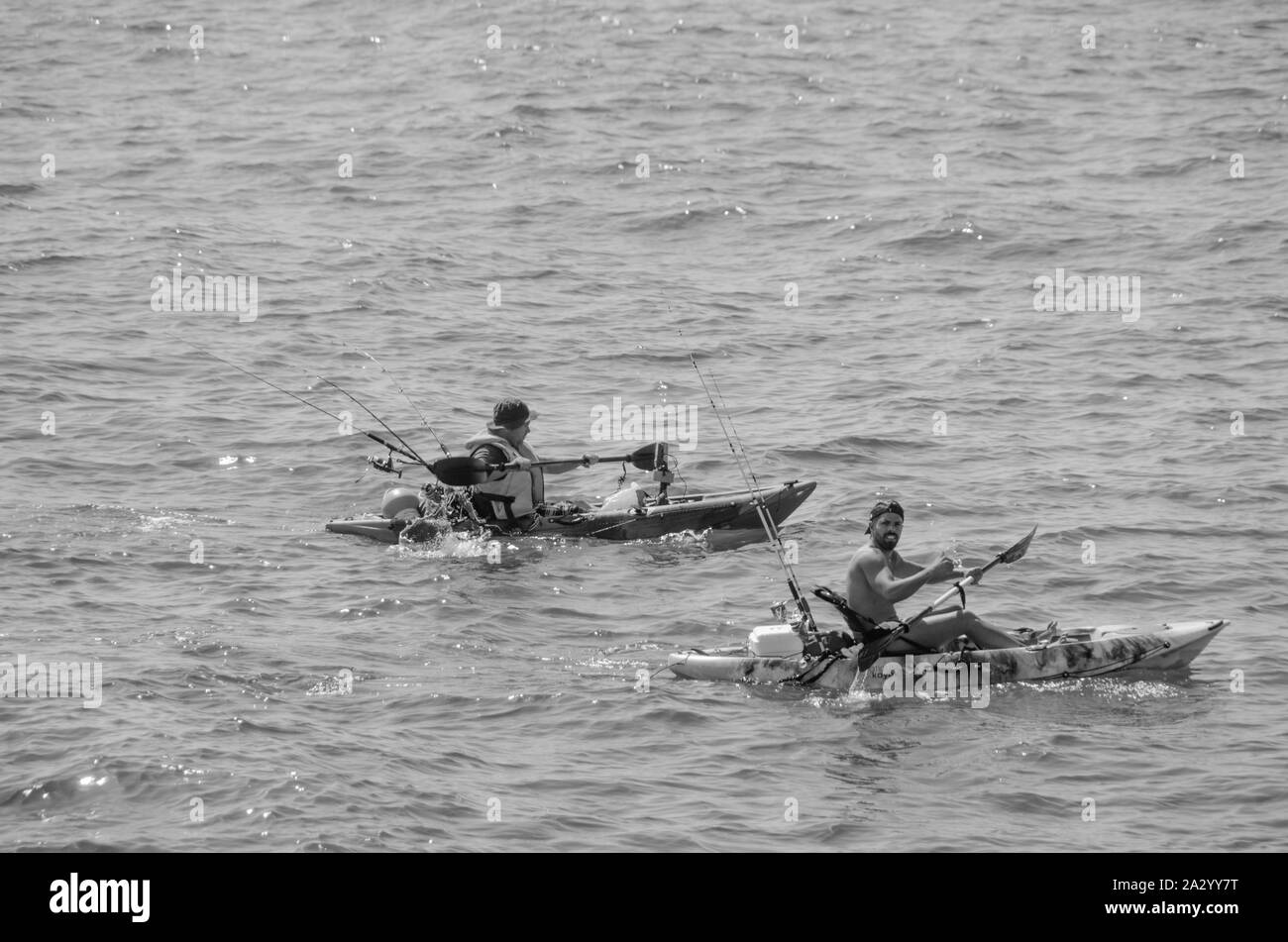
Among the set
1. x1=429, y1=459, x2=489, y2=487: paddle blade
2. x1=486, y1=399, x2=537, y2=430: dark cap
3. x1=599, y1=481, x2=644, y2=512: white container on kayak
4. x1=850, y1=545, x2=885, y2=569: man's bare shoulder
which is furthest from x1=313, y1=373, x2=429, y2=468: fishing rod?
x1=850, y1=545, x2=885, y2=569: man's bare shoulder

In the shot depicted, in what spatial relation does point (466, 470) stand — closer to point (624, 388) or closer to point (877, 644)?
point (877, 644)

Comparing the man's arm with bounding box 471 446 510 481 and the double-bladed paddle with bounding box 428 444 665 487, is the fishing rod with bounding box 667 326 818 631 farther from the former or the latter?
the man's arm with bounding box 471 446 510 481

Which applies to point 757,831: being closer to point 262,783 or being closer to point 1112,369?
point 262,783

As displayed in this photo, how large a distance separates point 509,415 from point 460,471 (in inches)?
31.7

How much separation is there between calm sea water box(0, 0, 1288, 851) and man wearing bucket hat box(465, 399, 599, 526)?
0.58 meters

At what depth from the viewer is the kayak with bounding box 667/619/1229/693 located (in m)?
12.5

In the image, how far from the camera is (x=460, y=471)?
1619cm

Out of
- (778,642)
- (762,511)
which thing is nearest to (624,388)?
(762,511)

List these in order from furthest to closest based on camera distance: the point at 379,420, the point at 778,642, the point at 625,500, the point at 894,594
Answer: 1. the point at 379,420
2. the point at 625,500
3. the point at 778,642
4. the point at 894,594

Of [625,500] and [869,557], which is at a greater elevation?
[625,500]

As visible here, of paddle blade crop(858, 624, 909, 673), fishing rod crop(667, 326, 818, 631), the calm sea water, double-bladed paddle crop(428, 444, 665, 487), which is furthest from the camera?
double-bladed paddle crop(428, 444, 665, 487)

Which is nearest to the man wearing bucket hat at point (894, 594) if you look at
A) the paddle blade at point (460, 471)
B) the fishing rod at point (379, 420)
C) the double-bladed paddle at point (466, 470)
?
the double-bladed paddle at point (466, 470)

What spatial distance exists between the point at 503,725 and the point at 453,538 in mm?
4627

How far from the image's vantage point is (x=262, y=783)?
10.7 metres
